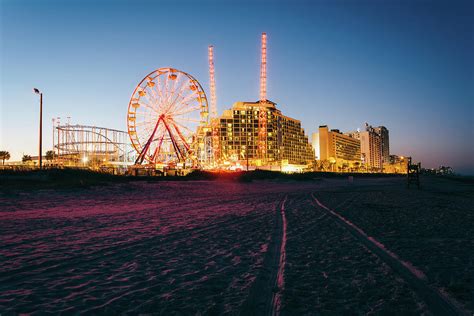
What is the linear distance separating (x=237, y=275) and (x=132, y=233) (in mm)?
3996

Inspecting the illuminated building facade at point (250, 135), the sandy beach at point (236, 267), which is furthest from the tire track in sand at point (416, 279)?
the illuminated building facade at point (250, 135)

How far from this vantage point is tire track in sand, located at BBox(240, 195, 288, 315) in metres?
3.22

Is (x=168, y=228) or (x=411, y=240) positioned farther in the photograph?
(x=168, y=228)

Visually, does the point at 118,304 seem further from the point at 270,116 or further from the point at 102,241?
the point at 270,116

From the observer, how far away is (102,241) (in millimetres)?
6461

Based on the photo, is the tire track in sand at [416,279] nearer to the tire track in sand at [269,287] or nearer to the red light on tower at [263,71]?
the tire track in sand at [269,287]

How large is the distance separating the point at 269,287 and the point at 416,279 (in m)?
2.12

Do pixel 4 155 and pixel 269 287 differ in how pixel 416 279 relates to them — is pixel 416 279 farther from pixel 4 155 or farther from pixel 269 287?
pixel 4 155

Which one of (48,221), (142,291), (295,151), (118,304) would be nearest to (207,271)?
(142,291)

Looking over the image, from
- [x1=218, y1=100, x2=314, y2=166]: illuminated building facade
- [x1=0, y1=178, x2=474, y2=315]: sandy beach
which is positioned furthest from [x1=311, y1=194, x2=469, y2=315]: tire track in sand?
[x1=218, y1=100, x2=314, y2=166]: illuminated building facade

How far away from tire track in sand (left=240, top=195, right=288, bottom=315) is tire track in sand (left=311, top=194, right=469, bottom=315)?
172 cm

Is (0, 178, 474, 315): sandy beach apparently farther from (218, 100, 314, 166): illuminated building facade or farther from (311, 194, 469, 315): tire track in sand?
(218, 100, 314, 166): illuminated building facade

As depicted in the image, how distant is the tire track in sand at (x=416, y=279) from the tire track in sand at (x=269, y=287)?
5.63 feet

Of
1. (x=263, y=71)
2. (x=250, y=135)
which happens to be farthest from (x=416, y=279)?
(x=250, y=135)
